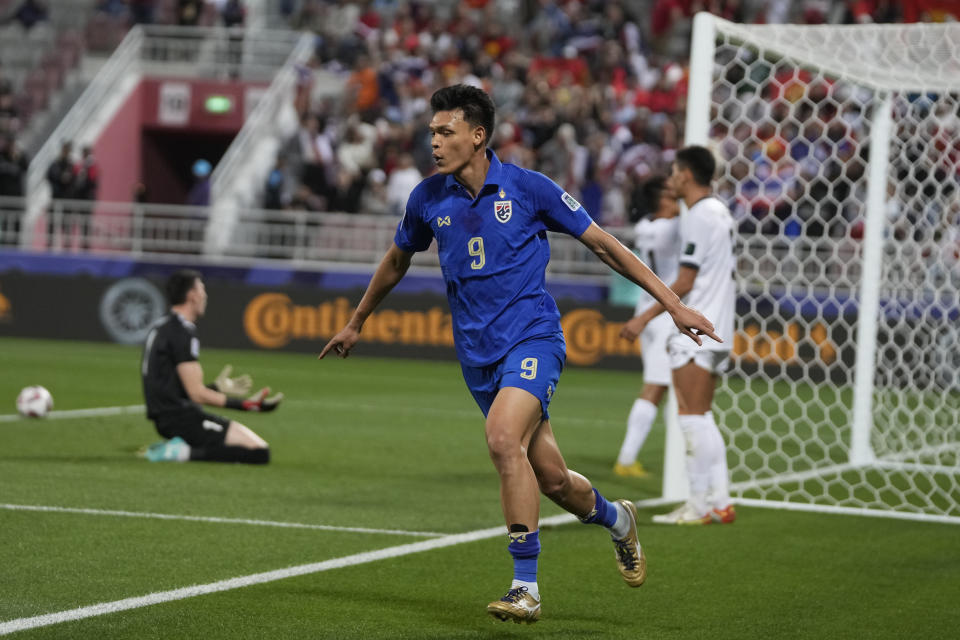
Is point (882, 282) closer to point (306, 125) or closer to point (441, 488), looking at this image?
point (441, 488)

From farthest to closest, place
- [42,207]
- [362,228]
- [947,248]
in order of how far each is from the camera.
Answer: [42,207]
[362,228]
[947,248]

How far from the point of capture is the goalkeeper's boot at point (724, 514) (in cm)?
879

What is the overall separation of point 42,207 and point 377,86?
6.20 meters

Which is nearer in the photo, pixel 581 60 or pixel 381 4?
pixel 581 60

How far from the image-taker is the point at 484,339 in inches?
231

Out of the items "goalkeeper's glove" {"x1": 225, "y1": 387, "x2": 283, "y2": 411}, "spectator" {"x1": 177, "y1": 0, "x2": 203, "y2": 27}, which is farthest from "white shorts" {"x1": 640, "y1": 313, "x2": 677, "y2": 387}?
"spectator" {"x1": 177, "y1": 0, "x2": 203, "y2": 27}

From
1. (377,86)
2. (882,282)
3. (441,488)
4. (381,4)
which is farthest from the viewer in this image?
(381,4)

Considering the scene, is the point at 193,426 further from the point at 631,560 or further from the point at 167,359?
the point at 631,560

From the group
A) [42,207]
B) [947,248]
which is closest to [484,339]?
[947,248]

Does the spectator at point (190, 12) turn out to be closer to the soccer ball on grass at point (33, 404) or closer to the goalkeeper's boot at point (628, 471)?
the soccer ball on grass at point (33, 404)

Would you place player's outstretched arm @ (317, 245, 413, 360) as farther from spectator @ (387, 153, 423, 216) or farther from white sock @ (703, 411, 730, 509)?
spectator @ (387, 153, 423, 216)

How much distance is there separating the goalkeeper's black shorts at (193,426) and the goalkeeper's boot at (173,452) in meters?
0.04

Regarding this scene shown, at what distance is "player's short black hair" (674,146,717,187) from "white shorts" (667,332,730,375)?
0.94 metres

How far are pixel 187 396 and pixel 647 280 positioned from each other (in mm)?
5339
